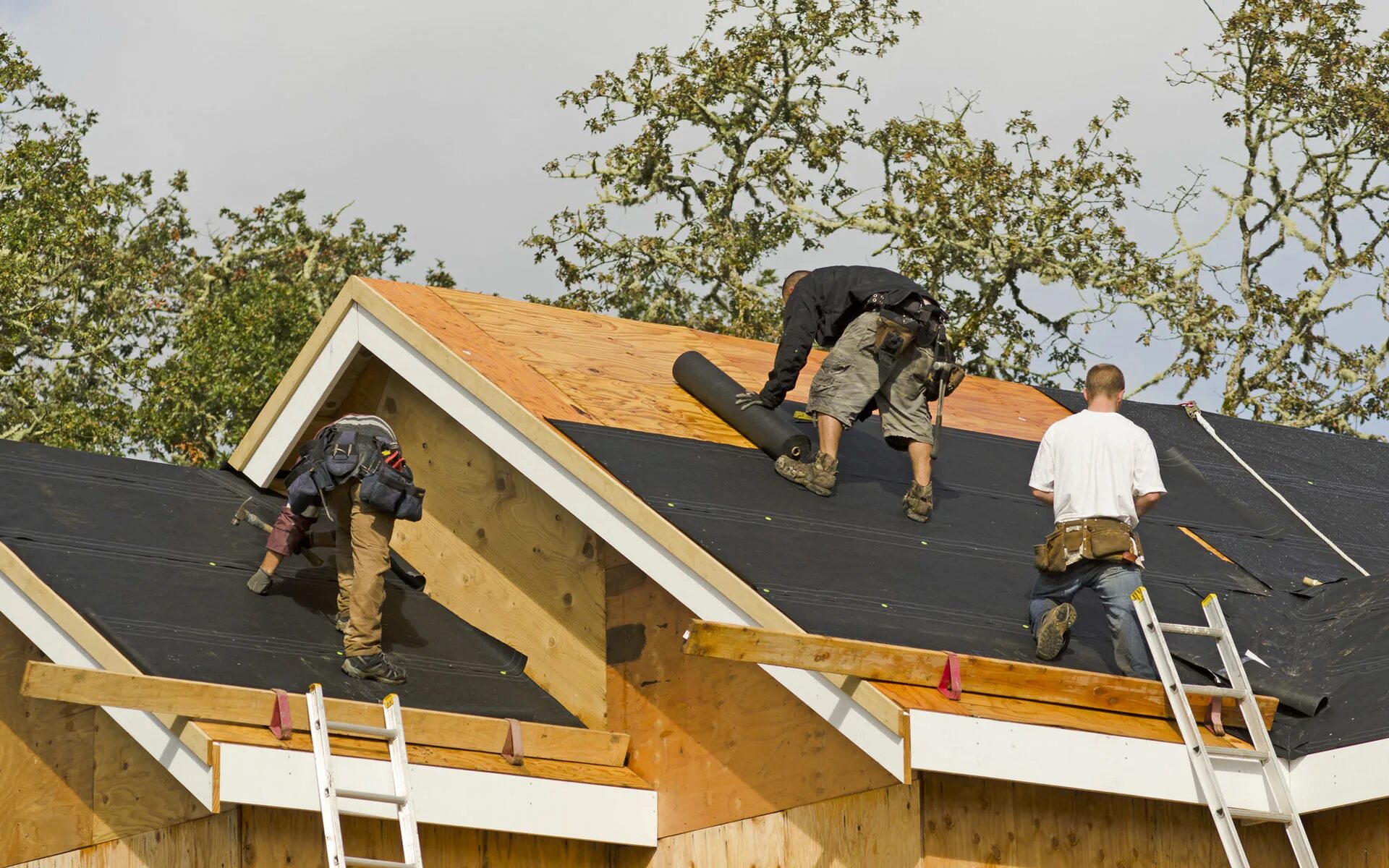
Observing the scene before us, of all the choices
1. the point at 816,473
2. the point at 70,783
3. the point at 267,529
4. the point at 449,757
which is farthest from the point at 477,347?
the point at 70,783

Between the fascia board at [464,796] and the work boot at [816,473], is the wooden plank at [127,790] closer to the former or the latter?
the fascia board at [464,796]

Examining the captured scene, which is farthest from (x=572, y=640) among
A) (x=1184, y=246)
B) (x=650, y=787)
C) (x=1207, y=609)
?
(x=1184, y=246)

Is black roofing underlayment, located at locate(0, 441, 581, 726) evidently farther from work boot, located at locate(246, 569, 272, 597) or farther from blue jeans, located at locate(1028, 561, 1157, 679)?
blue jeans, located at locate(1028, 561, 1157, 679)

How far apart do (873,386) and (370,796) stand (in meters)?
3.24

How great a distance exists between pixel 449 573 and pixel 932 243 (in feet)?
48.0

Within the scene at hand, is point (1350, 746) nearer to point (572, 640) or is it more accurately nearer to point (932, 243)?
point (572, 640)

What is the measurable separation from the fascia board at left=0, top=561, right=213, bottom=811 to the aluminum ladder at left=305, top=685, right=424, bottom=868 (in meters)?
0.47

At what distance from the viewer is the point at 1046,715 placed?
6.66 meters

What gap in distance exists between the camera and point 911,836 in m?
6.78

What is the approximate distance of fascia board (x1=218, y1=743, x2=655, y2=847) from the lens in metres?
6.91

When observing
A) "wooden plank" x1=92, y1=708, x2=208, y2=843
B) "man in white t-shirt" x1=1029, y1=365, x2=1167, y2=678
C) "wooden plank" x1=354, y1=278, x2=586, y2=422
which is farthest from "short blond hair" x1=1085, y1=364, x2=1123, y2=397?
"wooden plank" x1=92, y1=708, x2=208, y2=843

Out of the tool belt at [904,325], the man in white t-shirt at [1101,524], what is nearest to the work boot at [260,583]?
the tool belt at [904,325]

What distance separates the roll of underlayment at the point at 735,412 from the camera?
8859 mm

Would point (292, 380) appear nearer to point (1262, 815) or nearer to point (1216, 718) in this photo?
point (1216, 718)
